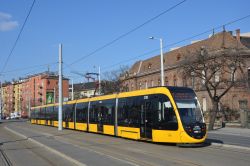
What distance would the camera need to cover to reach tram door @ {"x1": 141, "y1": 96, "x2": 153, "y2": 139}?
22.5 meters

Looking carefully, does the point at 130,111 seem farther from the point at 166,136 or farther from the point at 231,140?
the point at 231,140

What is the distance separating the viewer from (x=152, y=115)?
2230 cm

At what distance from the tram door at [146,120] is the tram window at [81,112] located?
12144 mm

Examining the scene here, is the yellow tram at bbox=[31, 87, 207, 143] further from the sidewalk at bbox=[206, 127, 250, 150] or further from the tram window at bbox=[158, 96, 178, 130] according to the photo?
the sidewalk at bbox=[206, 127, 250, 150]

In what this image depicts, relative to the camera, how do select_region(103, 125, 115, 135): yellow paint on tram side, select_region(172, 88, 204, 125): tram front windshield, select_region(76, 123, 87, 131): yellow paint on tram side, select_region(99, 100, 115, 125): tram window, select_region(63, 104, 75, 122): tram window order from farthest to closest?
select_region(63, 104, 75, 122): tram window, select_region(76, 123, 87, 131): yellow paint on tram side, select_region(99, 100, 115, 125): tram window, select_region(103, 125, 115, 135): yellow paint on tram side, select_region(172, 88, 204, 125): tram front windshield

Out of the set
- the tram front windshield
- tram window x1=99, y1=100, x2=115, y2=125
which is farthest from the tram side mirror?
tram window x1=99, y1=100, x2=115, y2=125

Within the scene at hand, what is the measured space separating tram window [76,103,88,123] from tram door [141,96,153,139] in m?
12.1

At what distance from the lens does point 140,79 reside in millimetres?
96625

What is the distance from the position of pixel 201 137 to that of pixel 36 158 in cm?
784

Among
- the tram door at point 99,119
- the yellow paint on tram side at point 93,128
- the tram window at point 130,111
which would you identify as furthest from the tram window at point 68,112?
the tram window at point 130,111

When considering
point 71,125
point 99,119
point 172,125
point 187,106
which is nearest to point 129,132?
point 172,125

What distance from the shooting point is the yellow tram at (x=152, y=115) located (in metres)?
20.2

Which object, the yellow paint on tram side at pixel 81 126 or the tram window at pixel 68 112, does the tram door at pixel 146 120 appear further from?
the tram window at pixel 68 112

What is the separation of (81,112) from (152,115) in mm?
15142
